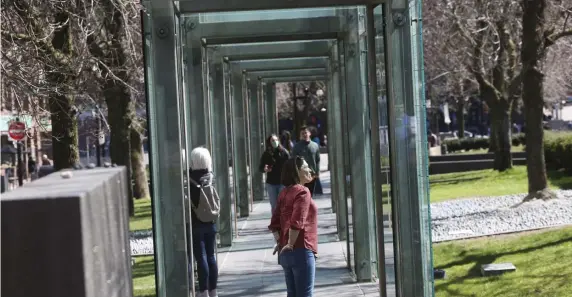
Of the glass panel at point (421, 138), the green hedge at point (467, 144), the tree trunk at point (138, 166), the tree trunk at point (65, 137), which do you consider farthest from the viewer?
the green hedge at point (467, 144)

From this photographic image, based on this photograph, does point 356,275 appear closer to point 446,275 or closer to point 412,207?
point 446,275

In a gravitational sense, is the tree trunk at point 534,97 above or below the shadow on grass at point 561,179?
above

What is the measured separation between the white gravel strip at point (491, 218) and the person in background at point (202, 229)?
6038mm

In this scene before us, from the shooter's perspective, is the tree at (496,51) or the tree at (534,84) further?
the tree at (496,51)

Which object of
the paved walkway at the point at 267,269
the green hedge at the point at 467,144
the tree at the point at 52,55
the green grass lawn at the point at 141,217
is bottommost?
the green grass lawn at the point at 141,217

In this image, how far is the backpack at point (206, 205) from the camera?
1005 cm

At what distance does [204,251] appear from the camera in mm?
10320

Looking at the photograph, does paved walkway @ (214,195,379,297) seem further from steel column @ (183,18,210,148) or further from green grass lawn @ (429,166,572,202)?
green grass lawn @ (429,166,572,202)

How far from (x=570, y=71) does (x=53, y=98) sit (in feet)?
70.6

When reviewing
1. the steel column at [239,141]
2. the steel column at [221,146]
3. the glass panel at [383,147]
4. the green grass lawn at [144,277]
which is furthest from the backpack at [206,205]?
the steel column at [239,141]

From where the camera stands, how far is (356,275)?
12328 mm

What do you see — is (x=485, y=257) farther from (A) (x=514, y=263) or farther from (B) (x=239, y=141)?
(B) (x=239, y=141)

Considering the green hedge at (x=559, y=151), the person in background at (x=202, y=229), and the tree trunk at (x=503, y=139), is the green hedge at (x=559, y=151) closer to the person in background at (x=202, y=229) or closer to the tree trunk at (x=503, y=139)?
the tree trunk at (x=503, y=139)

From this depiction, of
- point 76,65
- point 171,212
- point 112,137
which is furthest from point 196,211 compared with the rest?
point 112,137
